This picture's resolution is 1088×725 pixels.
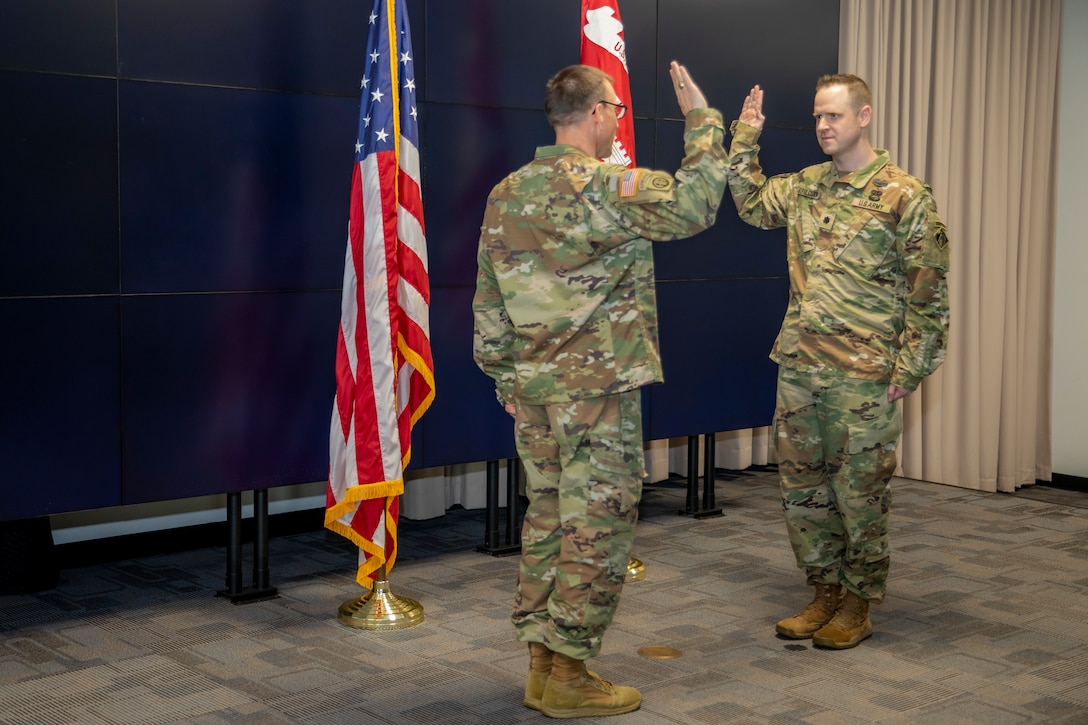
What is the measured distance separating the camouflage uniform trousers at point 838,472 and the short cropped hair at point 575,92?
3.87 feet

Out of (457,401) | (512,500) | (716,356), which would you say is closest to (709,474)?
(716,356)

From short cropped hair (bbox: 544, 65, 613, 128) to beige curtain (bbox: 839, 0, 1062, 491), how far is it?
371 cm

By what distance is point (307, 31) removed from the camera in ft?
13.9

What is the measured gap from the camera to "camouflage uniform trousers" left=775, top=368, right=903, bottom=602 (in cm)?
376

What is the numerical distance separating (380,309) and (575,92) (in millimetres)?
1240

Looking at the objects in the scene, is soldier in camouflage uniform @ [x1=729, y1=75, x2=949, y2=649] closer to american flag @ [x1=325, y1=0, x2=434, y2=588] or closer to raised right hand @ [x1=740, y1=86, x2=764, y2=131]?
raised right hand @ [x1=740, y1=86, x2=764, y2=131]

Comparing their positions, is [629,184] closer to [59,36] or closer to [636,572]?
[59,36]

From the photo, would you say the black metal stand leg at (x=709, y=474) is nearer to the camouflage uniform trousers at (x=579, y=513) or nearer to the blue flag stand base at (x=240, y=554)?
the blue flag stand base at (x=240, y=554)

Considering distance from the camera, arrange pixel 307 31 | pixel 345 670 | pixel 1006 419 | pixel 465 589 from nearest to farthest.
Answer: pixel 345 670 → pixel 307 31 → pixel 465 589 → pixel 1006 419

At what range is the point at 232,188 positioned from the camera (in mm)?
4109

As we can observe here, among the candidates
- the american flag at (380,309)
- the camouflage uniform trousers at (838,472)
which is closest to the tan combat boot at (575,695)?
the camouflage uniform trousers at (838,472)

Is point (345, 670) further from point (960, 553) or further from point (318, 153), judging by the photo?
point (960, 553)

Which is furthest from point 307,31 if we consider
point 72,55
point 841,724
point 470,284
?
point 841,724

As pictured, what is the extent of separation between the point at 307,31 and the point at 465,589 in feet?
6.73
